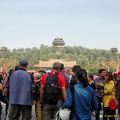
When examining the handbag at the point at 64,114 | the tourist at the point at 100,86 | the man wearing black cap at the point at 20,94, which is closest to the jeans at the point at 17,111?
the man wearing black cap at the point at 20,94

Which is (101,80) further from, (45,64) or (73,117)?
(45,64)

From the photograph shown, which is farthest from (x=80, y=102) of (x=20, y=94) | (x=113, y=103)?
(x=113, y=103)

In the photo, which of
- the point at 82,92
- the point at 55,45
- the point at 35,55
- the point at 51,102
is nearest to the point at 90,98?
the point at 82,92

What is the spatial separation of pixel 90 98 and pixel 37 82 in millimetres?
2987

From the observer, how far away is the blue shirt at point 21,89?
625cm

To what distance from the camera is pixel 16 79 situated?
6.32m

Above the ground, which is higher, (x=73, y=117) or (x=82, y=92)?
(x=82, y=92)

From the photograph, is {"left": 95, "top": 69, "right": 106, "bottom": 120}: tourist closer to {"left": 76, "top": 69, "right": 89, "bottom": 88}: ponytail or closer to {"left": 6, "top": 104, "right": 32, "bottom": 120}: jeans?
{"left": 6, "top": 104, "right": 32, "bottom": 120}: jeans

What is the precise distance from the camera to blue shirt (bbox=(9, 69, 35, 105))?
20.5 ft

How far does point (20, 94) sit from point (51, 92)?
57 centimetres

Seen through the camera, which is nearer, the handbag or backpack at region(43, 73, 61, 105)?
the handbag

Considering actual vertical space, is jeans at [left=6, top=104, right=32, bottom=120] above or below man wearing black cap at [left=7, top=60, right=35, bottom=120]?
below

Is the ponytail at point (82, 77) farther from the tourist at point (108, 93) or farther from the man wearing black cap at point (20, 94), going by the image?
the tourist at point (108, 93)

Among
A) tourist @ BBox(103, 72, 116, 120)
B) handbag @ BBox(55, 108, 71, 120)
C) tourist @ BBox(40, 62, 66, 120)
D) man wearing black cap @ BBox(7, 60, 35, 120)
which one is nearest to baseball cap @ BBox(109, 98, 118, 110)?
tourist @ BBox(103, 72, 116, 120)
